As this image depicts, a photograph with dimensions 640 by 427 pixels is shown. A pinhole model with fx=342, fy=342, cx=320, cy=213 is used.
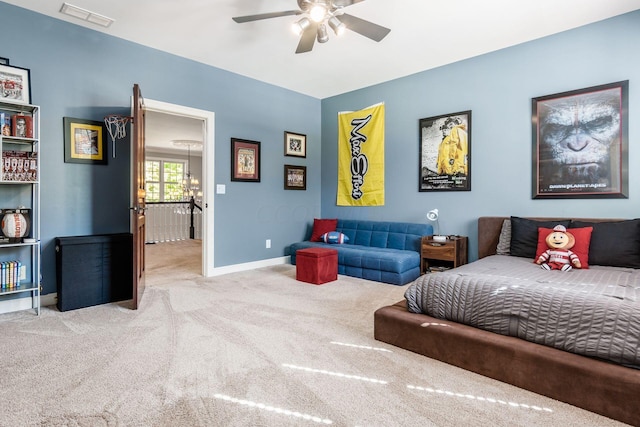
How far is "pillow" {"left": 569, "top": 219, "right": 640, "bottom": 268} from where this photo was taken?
2.83 metres

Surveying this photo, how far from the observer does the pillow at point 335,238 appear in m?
5.05

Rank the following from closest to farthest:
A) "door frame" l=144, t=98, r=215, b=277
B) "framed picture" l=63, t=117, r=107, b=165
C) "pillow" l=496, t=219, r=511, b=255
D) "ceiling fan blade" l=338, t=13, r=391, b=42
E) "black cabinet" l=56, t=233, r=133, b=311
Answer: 1. "ceiling fan blade" l=338, t=13, r=391, b=42
2. "black cabinet" l=56, t=233, r=133, b=311
3. "framed picture" l=63, t=117, r=107, b=165
4. "pillow" l=496, t=219, r=511, b=255
5. "door frame" l=144, t=98, r=215, b=277

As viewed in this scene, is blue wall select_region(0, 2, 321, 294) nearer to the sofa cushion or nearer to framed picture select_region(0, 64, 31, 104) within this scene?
framed picture select_region(0, 64, 31, 104)

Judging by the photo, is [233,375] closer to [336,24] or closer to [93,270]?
[93,270]

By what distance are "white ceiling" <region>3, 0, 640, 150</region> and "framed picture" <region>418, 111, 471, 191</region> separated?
0.76 m

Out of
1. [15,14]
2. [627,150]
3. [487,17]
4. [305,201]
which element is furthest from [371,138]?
[15,14]

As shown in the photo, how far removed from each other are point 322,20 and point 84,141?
264 centimetres

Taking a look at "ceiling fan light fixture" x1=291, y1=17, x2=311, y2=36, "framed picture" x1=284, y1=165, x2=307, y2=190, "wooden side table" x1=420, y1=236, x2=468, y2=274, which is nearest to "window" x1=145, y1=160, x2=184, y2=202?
"framed picture" x1=284, y1=165, x2=307, y2=190

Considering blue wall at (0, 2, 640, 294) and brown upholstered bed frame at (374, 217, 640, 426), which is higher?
blue wall at (0, 2, 640, 294)

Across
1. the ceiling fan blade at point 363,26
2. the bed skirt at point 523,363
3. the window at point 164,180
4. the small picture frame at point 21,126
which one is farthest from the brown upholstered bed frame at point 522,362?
the window at point 164,180

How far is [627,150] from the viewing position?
3.19m

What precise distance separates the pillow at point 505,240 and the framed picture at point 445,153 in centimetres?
69

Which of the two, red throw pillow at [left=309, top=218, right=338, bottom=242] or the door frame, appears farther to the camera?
red throw pillow at [left=309, top=218, right=338, bottom=242]

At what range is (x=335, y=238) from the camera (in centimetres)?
505
